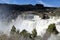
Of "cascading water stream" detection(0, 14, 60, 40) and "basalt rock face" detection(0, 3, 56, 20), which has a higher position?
"basalt rock face" detection(0, 3, 56, 20)

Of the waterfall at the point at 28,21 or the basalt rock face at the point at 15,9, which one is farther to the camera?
the basalt rock face at the point at 15,9

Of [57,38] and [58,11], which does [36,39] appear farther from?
[58,11]

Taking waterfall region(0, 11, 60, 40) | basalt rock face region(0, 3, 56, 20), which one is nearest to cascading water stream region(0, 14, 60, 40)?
waterfall region(0, 11, 60, 40)

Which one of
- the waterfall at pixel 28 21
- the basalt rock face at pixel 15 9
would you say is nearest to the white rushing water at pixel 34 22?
the waterfall at pixel 28 21

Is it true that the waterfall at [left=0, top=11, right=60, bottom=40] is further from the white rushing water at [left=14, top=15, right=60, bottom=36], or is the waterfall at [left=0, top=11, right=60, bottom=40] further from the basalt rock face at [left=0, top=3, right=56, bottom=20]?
the basalt rock face at [left=0, top=3, right=56, bottom=20]

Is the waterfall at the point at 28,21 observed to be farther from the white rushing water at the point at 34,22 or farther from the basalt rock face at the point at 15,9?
the basalt rock face at the point at 15,9

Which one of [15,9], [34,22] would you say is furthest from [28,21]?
[15,9]

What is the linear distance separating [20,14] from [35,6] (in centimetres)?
299

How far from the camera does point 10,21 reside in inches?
1221

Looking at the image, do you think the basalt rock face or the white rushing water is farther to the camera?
the basalt rock face

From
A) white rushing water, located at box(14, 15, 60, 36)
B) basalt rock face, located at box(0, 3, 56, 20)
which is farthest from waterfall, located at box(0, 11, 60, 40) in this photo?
basalt rock face, located at box(0, 3, 56, 20)

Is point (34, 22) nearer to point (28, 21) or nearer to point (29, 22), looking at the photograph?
point (29, 22)

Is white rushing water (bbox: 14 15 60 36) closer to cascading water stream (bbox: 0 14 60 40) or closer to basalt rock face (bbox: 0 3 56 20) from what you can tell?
cascading water stream (bbox: 0 14 60 40)

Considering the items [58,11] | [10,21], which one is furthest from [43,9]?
[10,21]
